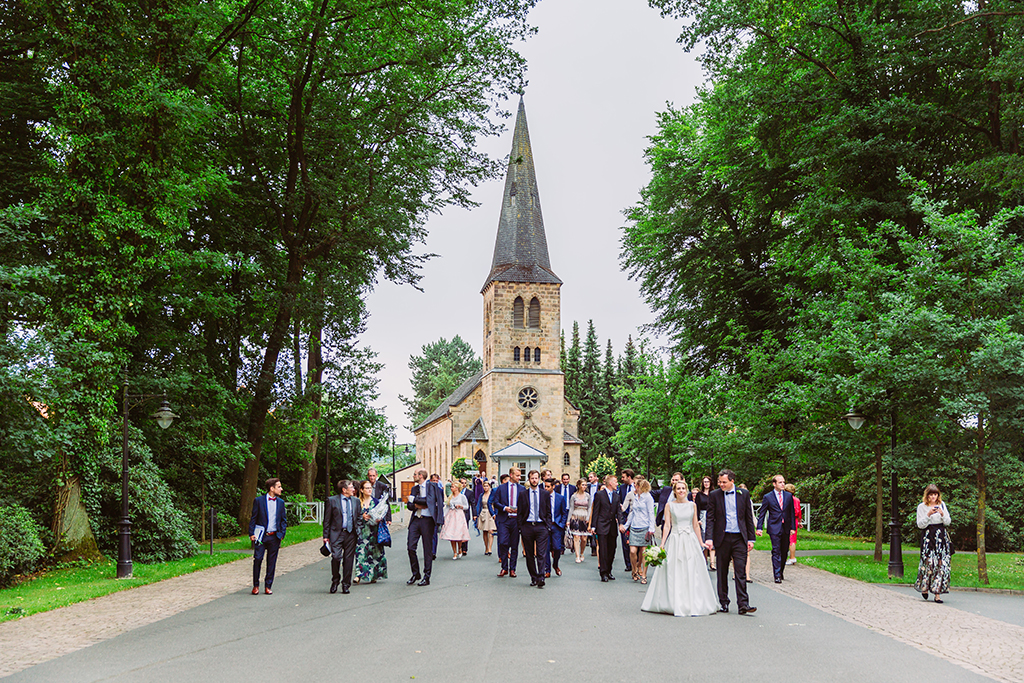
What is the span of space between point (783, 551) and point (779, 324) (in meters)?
16.1

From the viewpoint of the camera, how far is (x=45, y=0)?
15.8 m

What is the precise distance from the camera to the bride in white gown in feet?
35.2

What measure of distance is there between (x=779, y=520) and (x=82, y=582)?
40.8ft

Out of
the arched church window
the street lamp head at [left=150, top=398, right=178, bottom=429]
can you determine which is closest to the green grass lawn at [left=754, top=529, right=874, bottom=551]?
the street lamp head at [left=150, top=398, right=178, bottom=429]

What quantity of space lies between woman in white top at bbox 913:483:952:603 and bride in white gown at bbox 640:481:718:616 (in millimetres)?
3806

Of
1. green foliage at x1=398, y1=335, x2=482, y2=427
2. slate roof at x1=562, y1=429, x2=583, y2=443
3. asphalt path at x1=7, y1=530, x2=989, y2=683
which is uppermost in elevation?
green foliage at x1=398, y1=335, x2=482, y2=427

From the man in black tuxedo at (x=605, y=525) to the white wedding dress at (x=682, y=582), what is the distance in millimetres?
3752

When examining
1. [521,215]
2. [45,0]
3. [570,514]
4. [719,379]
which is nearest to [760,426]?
[719,379]

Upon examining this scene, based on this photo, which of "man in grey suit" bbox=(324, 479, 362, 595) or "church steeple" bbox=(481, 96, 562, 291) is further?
"church steeple" bbox=(481, 96, 562, 291)

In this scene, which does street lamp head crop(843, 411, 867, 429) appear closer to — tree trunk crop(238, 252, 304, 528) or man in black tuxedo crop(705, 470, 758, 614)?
man in black tuxedo crop(705, 470, 758, 614)

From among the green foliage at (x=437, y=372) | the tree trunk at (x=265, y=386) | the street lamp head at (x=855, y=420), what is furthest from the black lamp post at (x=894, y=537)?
the green foliage at (x=437, y=372)

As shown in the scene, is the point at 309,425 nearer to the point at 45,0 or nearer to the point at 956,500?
the point at 45,0


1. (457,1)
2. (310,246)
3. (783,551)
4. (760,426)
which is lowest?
(783,551)

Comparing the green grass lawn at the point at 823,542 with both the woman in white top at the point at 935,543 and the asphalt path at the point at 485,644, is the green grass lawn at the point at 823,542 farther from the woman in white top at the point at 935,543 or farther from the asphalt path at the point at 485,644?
the asphalt path at the point at 485,644
